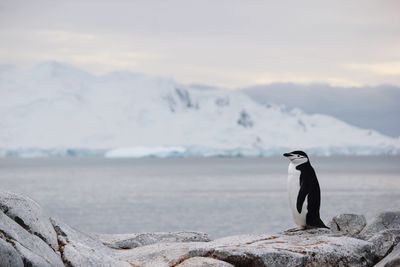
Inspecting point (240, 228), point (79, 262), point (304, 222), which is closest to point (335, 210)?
point (240, 228)

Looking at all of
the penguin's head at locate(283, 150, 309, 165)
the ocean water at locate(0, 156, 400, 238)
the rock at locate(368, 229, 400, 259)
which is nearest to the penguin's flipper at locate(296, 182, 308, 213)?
the penguin's head at locate(283, 150, 309, 165)

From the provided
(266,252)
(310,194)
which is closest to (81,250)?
(266,252)

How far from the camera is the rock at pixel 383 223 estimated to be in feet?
47.7

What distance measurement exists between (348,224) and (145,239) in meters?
3.97

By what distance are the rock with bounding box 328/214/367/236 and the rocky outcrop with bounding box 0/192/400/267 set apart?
5.16 feet

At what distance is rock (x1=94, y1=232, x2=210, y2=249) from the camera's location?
13602 millimetres

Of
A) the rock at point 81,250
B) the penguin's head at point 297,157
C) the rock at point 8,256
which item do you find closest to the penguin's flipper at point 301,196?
the penguin's head at point 297,157

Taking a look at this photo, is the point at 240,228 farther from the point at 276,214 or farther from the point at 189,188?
the point at 189,188

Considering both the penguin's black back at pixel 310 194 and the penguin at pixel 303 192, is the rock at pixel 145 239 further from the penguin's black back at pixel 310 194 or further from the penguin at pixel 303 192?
the penguin's black back at pixel 310 194

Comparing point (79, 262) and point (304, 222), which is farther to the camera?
point (304, 222)

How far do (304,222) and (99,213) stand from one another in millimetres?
46975

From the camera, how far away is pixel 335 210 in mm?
59969

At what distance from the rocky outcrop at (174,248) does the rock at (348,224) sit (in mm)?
1574

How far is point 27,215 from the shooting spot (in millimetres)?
11602
